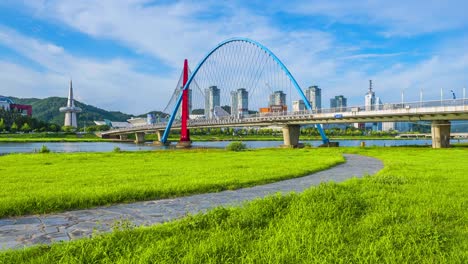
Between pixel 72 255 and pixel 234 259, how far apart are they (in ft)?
6.27

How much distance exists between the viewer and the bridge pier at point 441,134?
3753cm

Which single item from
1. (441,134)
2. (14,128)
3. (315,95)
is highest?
(315,95)

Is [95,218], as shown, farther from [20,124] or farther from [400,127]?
[400,127]

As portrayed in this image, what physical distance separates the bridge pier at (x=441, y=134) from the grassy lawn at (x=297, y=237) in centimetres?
3547

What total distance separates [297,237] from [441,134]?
39.6 m

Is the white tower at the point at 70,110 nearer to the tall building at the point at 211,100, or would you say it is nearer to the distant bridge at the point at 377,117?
the tall building at the point at 211,100

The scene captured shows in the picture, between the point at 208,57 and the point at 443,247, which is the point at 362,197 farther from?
the point at 208,57

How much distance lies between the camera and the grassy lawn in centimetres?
403

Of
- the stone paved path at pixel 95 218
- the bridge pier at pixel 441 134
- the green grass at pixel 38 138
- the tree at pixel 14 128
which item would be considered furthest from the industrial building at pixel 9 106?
the stone paved path at pixel 95 218

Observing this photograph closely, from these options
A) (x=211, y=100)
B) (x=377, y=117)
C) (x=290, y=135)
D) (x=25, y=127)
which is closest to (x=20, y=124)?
(x=25, y=127)

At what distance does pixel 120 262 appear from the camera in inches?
151

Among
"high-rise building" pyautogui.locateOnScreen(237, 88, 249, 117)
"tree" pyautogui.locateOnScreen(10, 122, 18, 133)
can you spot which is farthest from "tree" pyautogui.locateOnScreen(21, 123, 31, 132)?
"high-rise building" pyautogui.locateOnScreen(237, 88, 249, 117)

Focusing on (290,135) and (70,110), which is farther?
(70,110)

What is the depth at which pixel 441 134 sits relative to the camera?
3769cm
